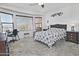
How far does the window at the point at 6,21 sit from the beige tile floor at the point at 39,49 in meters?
0.32

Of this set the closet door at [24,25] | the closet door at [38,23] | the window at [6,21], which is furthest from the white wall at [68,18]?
the window at [6,21]

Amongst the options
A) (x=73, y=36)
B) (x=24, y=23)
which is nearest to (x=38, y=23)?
(x=24, y=23)

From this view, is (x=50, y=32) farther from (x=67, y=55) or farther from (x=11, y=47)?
(x=11, y=47)

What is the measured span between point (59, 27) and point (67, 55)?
1.84ft

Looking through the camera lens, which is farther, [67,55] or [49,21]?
[49,21]

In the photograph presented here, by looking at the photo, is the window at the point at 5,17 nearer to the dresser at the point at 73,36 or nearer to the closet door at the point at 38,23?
the closet door at the point at 38,23

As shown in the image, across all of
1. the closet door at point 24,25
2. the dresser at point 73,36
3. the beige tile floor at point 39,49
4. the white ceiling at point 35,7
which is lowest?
the beige tile floor at point 39,49

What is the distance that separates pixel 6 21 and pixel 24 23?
1.14 ft

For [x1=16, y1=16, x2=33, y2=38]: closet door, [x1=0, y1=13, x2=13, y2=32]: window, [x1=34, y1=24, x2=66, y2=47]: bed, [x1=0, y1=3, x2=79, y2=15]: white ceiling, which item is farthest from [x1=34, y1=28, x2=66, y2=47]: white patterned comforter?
[x1=0, y1=13, x2=13, y2=32]: window

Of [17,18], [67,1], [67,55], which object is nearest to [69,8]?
[67,1]

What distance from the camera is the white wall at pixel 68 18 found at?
2010 millimetres

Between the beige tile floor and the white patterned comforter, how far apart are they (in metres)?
0.13

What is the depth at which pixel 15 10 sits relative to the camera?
6.61 feet

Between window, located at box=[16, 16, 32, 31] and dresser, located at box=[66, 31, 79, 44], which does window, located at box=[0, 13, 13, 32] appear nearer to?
window, located at box=[16, 16, 32, 31]
